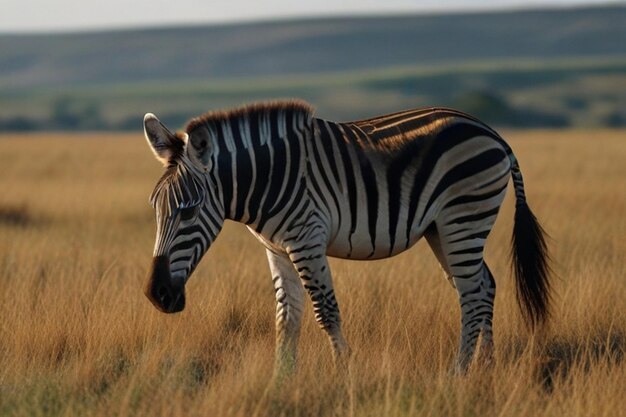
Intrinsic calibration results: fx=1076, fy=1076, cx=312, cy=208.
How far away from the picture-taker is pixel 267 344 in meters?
7.02

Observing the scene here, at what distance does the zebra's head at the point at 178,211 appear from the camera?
578 centimetres

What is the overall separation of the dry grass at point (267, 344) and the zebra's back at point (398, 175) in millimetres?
654

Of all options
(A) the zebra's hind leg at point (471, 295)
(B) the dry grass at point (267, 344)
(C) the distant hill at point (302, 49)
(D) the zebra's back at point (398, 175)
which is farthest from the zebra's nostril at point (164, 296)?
(C) the distant hill at point (302, 49)

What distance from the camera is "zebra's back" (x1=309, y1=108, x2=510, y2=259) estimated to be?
6.49 meters

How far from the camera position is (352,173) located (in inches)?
257

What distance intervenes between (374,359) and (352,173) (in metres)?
1.13

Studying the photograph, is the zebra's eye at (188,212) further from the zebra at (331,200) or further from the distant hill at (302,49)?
the distant hill at (302,49)

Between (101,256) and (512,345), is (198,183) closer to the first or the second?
(512,345)

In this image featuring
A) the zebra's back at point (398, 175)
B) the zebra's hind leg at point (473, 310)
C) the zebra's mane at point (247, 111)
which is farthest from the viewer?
the zebra's hind leg at point (473, 310)

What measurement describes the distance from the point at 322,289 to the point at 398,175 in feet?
2.91

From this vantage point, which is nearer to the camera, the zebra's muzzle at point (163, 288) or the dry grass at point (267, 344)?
the dry grass at point (267, 344)

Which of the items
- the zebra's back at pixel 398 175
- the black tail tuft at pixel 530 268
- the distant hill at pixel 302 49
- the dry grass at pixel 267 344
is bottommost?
the dry grass at pixel 267 344

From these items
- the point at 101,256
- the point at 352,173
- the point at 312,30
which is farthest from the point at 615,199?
the point at 312,30

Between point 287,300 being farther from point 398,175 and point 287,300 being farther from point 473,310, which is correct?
point 473,310
